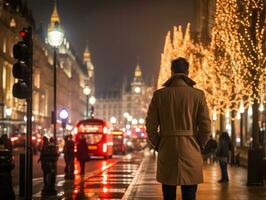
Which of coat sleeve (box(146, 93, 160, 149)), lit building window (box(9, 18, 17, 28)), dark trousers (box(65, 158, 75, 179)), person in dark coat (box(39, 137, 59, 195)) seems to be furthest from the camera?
lit building window (box(9, 18, 17, 28))

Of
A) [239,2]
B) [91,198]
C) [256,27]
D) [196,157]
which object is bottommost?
[91,198]

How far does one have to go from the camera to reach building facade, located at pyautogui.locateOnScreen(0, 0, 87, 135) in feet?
299

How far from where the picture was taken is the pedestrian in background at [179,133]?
778 centimetres

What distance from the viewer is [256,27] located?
2433 cm

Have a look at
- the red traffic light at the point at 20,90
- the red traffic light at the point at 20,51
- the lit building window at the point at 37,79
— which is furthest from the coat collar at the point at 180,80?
the lit building window at the point at 37,79

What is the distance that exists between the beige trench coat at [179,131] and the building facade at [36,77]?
143ft

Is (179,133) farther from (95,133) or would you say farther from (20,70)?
(95,133)

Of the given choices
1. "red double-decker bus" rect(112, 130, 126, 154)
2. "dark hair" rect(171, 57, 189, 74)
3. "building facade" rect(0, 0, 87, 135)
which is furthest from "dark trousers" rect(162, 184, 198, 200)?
"red double-decker bus" rect(112, 130, 126, 154)

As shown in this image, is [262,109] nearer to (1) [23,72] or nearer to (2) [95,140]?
(2) [95,140]

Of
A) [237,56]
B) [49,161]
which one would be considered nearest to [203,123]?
[49,161]

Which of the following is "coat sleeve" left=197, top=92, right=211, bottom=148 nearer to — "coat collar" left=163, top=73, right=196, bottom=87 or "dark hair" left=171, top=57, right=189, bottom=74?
"coat collar" left=163, top=73, right=196, bottom=87

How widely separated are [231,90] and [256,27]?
21609 millimetres

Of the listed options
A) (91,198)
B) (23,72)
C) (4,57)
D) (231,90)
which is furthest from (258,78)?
(4,57)

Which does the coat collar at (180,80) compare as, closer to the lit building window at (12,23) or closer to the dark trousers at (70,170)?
the dark trousers at (70,170)
